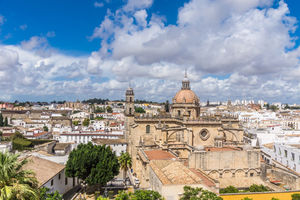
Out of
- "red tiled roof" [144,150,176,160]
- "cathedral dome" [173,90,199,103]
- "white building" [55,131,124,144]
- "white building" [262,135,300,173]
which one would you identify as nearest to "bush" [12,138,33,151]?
"white building" [55,131,124,144]

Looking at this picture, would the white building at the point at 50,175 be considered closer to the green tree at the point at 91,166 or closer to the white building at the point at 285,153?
the green tree at the point at 91,166

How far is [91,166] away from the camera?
2881 cm

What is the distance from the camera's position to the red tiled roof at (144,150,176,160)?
3301 cm

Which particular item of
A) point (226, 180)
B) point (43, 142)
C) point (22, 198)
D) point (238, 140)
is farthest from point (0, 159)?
point (43, 142)

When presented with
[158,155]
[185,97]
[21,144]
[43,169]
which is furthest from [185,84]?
[21,144]

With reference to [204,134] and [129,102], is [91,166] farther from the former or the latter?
[204,134]

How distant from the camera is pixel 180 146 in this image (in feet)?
131

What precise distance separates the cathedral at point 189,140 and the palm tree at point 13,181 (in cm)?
1869

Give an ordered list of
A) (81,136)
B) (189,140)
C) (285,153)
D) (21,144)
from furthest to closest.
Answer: (81,136), (21,144), (285,153), (189,140)

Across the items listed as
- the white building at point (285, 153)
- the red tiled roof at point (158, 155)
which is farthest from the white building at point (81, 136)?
the white building at point (285, 153)

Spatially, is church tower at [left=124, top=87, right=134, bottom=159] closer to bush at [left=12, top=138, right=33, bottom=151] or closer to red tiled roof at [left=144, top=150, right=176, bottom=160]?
red tiled roof at [left=144, top=150, right=176, bottom=160]

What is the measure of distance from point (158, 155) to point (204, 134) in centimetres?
1137

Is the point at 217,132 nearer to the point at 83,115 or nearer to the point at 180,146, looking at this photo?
the point at 180,146

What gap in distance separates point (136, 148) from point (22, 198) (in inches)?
1203
